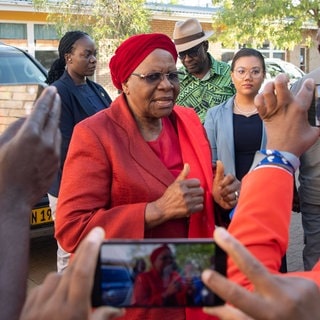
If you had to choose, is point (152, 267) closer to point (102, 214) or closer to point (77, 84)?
point (102, 214)

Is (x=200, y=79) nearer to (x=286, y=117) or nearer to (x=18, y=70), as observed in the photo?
(x=18, y=70)

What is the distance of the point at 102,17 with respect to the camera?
52.1 ft

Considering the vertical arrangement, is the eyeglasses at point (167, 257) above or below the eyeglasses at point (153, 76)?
below

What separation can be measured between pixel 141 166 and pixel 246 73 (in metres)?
2.16

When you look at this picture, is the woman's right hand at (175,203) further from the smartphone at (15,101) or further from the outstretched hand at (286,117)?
the smartphone at (15,101)

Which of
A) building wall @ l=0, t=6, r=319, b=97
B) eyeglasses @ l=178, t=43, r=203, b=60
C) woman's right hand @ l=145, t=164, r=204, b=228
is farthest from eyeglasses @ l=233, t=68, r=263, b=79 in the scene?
building wall @ l=0, t=6, r=319, b=97

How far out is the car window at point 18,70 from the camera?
6.02 m

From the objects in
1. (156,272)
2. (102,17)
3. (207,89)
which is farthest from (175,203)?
(102,17)

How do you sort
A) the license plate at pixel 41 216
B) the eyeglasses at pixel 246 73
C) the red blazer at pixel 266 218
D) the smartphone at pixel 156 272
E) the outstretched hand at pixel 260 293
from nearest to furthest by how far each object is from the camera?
the outstretched hand at pixel 260 293 → the smartphone at pixel 156 272 → the red blazer at pixel 266 218 → the eyeglasses at pixel 246 73 → the license plate at pixel 41 216

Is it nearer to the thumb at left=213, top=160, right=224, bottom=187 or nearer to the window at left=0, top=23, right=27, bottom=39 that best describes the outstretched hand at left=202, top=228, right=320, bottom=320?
the thumb at left=213, top=160, right=224, bottom=187

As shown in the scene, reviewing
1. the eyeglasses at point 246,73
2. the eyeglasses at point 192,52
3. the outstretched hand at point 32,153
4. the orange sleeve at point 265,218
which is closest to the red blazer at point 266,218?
the orange sleeve at point 265,218

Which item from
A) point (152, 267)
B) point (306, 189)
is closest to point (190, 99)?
point (306, 189)

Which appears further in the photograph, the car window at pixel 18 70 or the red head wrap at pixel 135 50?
the car window at pixel 18 70

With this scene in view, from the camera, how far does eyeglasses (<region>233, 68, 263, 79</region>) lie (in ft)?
14.4
